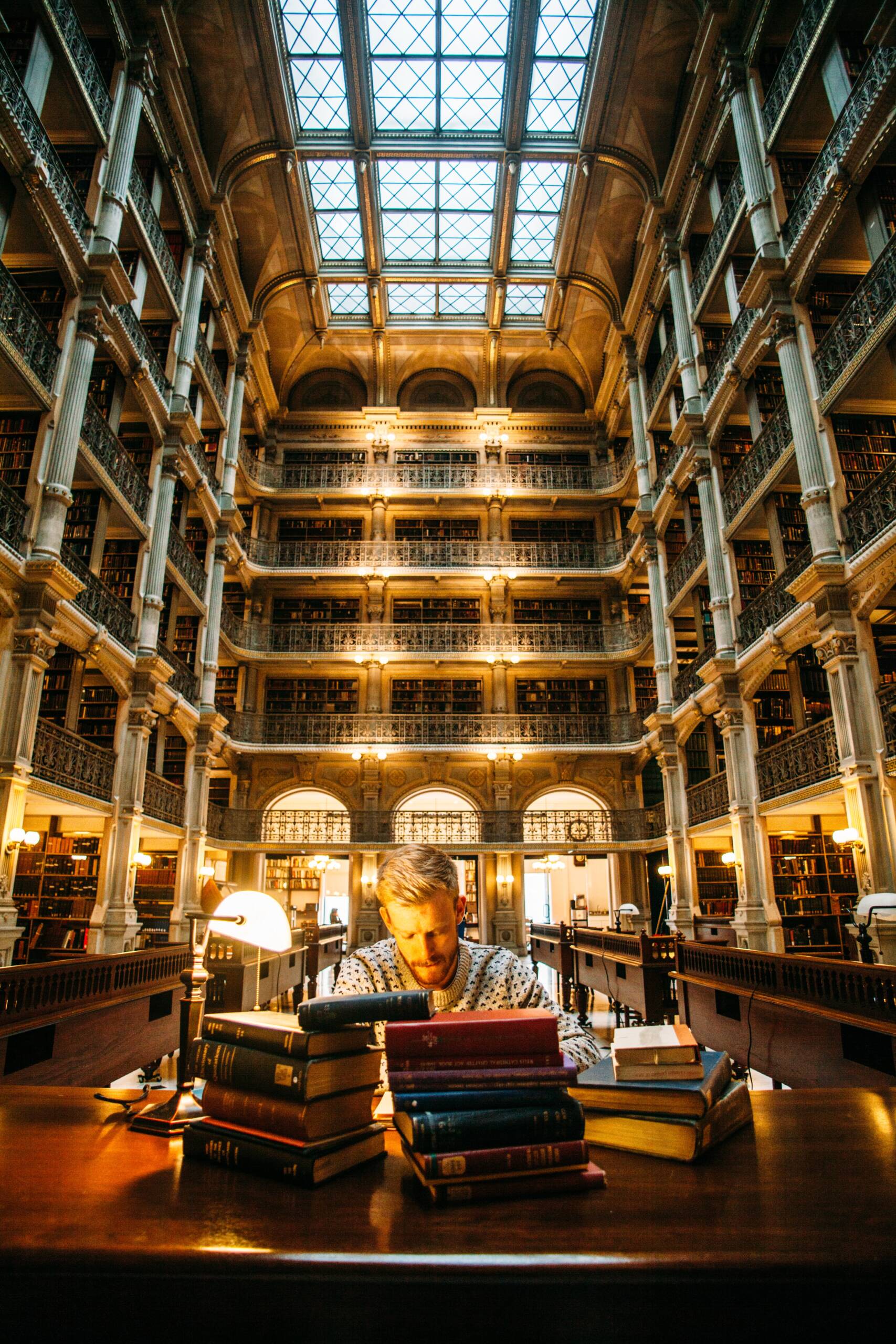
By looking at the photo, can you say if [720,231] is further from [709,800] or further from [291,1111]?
[291,1111]

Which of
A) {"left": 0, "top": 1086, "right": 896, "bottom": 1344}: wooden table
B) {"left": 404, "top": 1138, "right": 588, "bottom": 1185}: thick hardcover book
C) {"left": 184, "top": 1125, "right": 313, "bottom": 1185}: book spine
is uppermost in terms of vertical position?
{"left": 404, "top": 1138, "right": 588, "bottom": 1185}: thick hardcover book

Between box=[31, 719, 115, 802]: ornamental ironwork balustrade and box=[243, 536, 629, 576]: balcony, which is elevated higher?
box=[243, 536, 629, 576]: balcony

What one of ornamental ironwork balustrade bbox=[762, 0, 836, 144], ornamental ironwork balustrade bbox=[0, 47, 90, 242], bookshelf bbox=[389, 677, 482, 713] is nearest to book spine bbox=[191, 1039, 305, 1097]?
ornamental ironwork balustrade bbox=[0, 47, 90, 242]

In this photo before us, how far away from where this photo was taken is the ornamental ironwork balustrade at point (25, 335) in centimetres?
801

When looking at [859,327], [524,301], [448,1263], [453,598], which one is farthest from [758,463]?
[448,1263]

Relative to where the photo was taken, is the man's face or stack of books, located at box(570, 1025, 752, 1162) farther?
the man's face

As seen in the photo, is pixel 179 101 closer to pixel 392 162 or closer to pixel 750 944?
pixel 392 162

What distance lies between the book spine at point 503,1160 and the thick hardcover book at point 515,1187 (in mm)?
11

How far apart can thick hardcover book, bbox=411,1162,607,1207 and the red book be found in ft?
0.55

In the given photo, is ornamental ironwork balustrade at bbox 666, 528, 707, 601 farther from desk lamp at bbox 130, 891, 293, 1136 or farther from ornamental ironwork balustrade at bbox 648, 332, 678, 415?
desk lamp at bbox 130, 891, 293, 1136

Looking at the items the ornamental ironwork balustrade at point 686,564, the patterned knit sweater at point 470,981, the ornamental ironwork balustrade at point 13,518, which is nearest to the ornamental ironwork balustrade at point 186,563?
the ornamental ironwork balustrade at point 13,518

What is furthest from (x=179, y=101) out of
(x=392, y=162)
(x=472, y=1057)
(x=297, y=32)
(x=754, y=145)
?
(x=472, y=1057)

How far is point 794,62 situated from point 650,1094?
13.1 m

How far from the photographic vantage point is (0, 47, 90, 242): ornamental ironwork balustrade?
24.8ft
